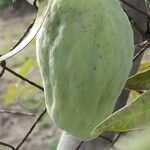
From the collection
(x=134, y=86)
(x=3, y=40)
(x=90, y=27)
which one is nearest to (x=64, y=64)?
(x=90, y=27)

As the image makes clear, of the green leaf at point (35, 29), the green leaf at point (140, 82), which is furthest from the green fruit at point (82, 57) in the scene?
the green leaf at point (140, 82)

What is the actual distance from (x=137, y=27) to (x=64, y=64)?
29cm

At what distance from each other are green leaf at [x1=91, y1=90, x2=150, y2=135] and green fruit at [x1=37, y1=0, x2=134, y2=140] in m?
0.02

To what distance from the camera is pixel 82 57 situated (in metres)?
0.62

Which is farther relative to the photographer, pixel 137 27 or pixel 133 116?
pixel 137 27

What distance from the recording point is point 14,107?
3.29 m

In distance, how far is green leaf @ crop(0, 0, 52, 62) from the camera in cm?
62

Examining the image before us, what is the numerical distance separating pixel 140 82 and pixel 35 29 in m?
0.24

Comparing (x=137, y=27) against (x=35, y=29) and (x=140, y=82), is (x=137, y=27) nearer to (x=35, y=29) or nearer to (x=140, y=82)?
(x=140, y=82)

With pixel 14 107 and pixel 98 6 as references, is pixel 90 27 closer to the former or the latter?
pixel 98 6

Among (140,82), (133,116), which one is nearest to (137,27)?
(140,82)

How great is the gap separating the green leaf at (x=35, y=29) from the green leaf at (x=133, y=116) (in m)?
0.13

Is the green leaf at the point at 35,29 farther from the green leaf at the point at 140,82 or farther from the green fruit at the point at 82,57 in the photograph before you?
the green leaf at the point at 140,82

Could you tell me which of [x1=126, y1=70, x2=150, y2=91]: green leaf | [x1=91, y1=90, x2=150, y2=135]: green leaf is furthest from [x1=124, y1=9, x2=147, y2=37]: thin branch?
[x1=91, y1=90, x2=150, y2=135]: green leaf
